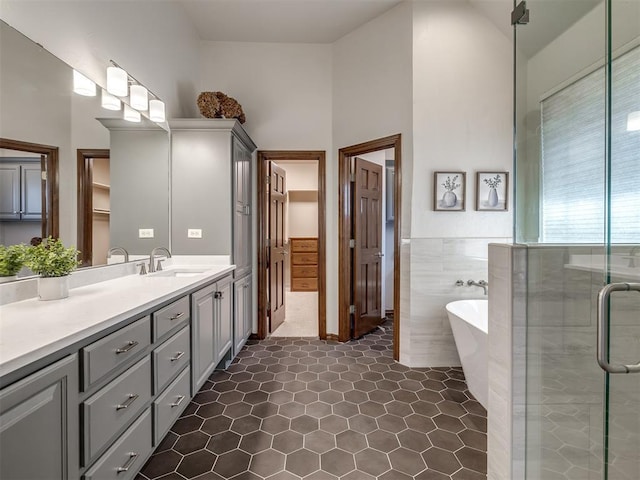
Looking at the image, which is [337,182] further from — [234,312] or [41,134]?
[41,134]

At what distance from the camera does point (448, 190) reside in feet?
8.70

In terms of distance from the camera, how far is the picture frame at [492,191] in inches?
105

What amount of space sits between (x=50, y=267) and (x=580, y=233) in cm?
219

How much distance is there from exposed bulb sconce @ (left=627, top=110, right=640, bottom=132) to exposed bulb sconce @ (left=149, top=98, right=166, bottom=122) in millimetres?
2782

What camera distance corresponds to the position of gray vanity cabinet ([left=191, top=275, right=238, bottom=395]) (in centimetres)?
188

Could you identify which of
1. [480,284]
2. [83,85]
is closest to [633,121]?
[480,284]

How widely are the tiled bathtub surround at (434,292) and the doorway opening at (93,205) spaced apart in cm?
233

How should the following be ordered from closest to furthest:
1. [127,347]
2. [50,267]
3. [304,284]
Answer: [127,347] < [50,267] < [304,284]

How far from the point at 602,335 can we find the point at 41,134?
2342 millimetres

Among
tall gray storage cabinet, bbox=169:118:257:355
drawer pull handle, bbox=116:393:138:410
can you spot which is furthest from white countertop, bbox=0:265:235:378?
tall gray storage cabinet, bbox=169:118:257:355

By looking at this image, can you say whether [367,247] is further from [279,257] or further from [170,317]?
[170,317]

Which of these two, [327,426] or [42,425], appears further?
[327,426]

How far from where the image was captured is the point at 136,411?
1295 millimetres

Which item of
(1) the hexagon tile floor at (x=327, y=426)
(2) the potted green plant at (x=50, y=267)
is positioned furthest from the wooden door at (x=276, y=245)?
(2) the potted green plant at (x=50, y=267)
